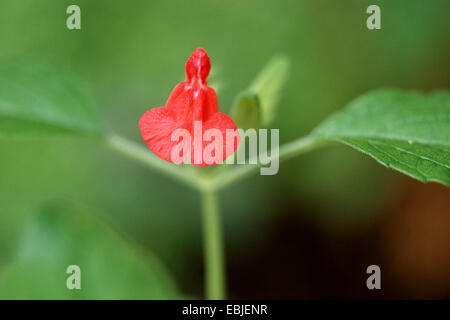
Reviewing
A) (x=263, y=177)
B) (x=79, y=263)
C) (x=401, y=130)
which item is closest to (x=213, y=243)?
(x=79, y=263)

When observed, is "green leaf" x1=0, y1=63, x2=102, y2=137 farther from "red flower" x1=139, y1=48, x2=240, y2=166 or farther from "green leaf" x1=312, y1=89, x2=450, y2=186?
"green leaf" x1=312, y1=89, x2=450, y2=186

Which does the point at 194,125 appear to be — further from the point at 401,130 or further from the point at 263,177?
the point at 263,177

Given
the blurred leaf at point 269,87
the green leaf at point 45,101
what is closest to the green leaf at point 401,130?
the blurred leaf at point 269,87

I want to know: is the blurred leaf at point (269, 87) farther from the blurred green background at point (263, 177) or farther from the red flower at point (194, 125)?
the blurred green background at point (263, 177)

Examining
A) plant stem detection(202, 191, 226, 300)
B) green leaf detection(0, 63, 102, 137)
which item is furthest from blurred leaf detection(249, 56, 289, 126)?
green leaf detection(0, 63, 102, 137)

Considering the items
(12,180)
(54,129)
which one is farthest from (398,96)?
(12,180)

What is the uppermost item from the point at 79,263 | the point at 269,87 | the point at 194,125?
the point at 269,87
